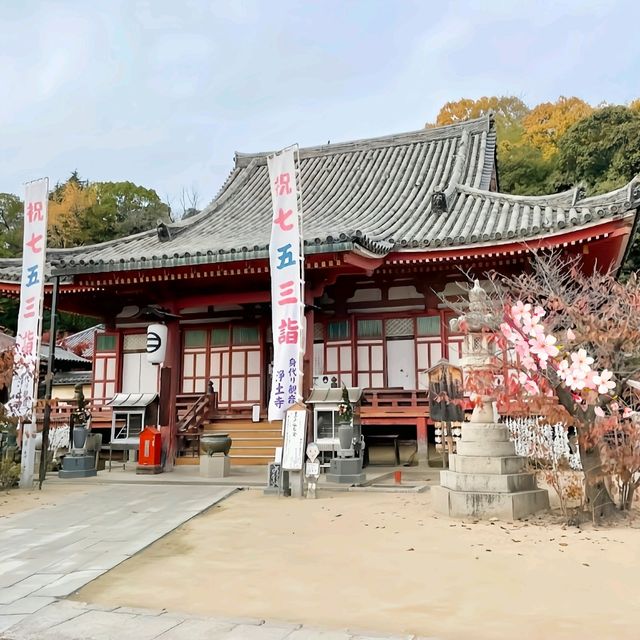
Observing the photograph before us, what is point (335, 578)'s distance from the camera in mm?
4812

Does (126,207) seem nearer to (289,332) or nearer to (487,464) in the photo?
(289,332)

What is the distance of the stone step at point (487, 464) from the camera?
23.3 ft

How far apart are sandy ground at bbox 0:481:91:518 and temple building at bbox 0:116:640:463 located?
99.3 inches

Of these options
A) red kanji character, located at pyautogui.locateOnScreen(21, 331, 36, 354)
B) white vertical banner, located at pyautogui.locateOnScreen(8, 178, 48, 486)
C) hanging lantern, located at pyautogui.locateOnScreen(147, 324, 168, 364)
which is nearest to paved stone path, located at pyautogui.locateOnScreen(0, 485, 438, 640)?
white vertical banner, located at pyautogui.locateOnScreen(8, 178, 48, 486)

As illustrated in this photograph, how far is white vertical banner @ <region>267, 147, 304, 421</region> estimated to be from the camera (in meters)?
9.28

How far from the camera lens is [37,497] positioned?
9180mm

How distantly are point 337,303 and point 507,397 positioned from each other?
7.92m

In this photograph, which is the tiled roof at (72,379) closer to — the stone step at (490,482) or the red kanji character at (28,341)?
the red kanji character at (28,341)

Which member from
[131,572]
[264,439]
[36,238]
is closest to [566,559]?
[131,572]

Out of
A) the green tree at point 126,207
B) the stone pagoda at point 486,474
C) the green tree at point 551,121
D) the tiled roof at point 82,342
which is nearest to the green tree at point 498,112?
the green tree at point 551,121

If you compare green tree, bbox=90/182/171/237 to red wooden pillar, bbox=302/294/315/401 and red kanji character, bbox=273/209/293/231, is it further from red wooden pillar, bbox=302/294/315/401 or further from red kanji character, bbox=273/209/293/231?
red kanji character, bbox=273/209/293/231

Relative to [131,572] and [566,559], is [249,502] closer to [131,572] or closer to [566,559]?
[131,572]

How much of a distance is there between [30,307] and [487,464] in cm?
808

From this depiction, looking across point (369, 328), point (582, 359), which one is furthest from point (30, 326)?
point (582, 359)
